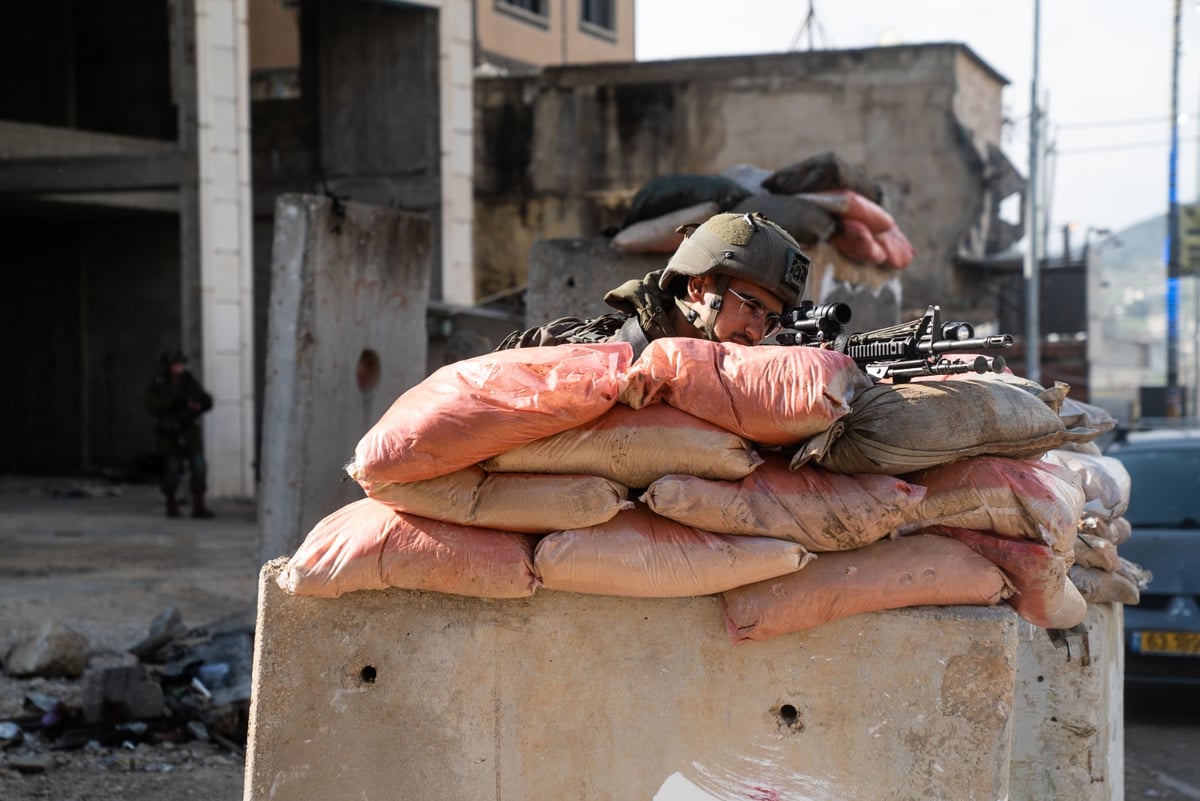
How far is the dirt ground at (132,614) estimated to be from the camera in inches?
181

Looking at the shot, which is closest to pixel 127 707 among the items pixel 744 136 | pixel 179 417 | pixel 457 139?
pixel 179 417

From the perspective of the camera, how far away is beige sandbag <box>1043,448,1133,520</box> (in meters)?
4.21

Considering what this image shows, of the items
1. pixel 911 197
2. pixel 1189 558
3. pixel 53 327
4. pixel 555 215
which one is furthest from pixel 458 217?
pixel 1189 558

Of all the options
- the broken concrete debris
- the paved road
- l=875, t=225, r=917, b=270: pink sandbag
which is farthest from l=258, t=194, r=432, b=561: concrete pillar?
the paved road

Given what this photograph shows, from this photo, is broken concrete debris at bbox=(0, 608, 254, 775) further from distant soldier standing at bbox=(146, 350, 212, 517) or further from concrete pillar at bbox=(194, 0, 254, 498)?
concrete pillar at bbox=(194, 0, 254, 498)

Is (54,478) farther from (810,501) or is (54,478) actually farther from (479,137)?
(810,501)

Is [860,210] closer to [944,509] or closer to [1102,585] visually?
[1102,585]

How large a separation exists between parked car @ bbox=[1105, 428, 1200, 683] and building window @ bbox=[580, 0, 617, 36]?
21802 mm

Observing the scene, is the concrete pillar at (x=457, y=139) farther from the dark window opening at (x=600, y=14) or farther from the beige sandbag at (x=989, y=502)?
the beige sandbag at (x=989, y=502)

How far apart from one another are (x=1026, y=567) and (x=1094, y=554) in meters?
1.24

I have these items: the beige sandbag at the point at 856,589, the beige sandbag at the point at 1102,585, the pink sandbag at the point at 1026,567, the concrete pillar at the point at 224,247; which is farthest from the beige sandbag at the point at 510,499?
the concrete pillar at the point at 224,247

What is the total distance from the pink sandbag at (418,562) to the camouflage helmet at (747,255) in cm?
86

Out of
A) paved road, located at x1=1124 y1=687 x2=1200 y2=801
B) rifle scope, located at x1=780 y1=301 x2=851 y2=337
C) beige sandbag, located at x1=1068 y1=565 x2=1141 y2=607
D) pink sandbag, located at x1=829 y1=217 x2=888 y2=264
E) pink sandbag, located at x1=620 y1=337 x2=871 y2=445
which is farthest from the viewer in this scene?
pink sandbag, located at x1=829 y1=217 x2=888 y2=264

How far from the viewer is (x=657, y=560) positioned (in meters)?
2.74
